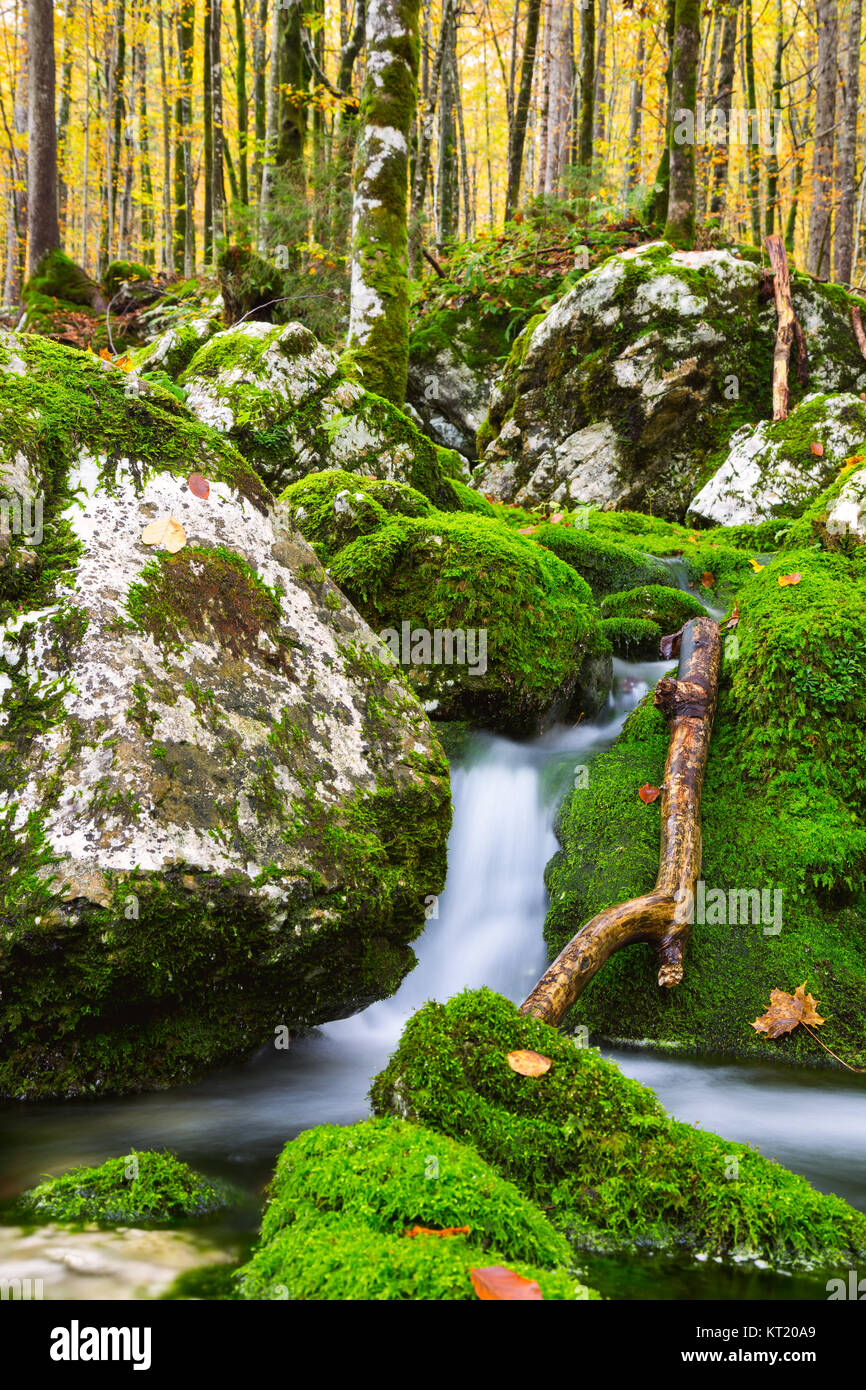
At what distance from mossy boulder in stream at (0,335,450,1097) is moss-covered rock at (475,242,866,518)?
713 cm

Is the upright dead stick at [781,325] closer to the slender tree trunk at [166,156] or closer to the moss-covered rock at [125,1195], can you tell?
the moss-covered rock at [125,1195]

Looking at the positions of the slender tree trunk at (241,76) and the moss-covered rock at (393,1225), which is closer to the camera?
the moss-covered rock at (393,1225)

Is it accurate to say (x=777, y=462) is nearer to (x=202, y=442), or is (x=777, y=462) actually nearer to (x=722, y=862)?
(x=722, y=862)

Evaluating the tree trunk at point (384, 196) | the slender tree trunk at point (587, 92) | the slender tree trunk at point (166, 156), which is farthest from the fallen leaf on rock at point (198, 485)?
the slender tree trunk at point (166, 156)

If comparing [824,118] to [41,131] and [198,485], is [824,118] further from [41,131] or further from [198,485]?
[198,485]

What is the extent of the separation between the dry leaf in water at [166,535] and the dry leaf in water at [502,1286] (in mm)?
3039

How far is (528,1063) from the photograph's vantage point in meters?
2.67

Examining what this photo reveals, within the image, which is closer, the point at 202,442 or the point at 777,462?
the point at 202,442

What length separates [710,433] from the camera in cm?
1080

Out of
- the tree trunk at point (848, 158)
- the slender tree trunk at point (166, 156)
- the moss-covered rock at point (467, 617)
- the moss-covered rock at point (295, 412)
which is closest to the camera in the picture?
the moss-covered rock at point (467, 617)

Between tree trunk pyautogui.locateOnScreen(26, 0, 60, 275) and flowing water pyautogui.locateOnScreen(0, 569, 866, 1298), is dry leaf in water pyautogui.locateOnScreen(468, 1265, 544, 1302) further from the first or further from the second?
tree trunk pyautogui.locateOnScreen(26, 0, 60, 275)

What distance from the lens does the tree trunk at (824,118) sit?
1580 cm
